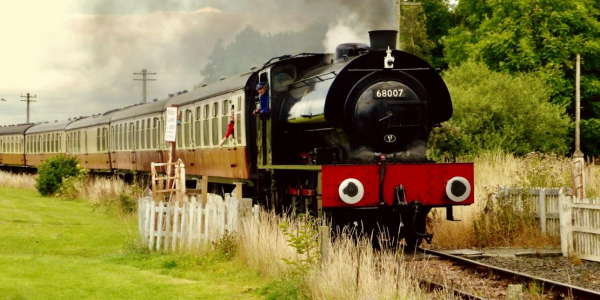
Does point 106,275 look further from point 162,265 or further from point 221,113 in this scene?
point 221,113

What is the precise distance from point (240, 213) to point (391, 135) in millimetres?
2527

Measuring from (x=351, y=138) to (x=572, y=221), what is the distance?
3.72 metres

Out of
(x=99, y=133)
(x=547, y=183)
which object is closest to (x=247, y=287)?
(x=547, y=183)

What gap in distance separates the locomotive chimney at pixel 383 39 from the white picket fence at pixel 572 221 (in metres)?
3.53

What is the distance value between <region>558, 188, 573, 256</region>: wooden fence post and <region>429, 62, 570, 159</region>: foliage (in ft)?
36.8

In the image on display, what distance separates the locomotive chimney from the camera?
12.2 m

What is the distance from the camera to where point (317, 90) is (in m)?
12.2

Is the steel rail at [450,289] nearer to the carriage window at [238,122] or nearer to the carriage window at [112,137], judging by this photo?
the carriage window at [238,122]

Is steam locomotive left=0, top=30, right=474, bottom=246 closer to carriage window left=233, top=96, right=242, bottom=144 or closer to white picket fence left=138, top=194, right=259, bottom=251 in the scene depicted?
carriage window left=233, top=96, right=242, bottom=144

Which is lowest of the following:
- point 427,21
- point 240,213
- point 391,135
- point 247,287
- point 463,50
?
point 247,287

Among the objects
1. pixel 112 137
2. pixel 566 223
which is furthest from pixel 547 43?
pixel 566 223

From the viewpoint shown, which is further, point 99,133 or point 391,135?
point 99,133

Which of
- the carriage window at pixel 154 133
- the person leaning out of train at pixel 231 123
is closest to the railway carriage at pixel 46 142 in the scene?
the carriage window at pixel 154 133

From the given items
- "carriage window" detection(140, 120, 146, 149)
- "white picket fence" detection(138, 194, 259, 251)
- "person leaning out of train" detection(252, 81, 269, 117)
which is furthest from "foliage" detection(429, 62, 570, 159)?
"white picket fence" detection(138, 194, 259, 251)
